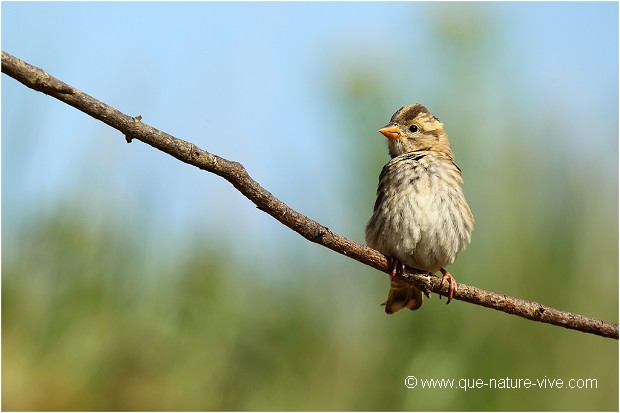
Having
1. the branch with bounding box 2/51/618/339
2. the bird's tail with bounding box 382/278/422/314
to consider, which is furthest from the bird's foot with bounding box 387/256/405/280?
the bird's tail with bounding box 382/278/422/314

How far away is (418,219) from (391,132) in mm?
624

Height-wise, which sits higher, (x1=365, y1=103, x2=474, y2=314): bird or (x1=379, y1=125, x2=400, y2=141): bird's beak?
(x1=379, y1=125, x2=400, y2=141): bird's beak

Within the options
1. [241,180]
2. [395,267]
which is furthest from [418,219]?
[241,180]

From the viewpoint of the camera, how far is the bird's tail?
13.3 feet

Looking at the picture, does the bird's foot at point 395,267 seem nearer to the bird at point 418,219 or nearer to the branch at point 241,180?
the branch at point 241,180

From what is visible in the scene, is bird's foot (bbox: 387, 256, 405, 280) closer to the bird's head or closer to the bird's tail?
the bird's tail

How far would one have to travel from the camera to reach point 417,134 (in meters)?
4.75

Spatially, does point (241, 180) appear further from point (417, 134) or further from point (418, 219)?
point (417, 134)

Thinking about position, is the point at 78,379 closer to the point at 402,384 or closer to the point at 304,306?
the point at 304,306

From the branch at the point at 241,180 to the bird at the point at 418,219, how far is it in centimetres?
80

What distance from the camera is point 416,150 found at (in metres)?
4.74

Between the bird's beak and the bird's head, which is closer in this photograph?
the bird's beak

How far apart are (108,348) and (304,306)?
92 centimetres

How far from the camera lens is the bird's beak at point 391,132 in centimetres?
458
